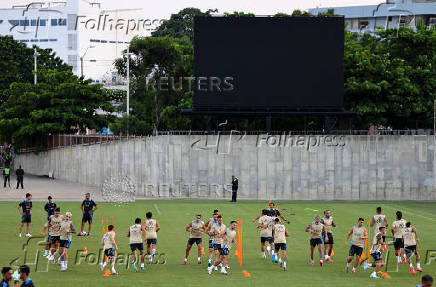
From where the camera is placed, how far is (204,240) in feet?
115

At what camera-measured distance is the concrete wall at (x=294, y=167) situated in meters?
58.2

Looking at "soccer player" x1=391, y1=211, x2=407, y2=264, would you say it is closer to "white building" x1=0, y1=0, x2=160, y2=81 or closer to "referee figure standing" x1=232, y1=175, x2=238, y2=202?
"referee figure standing" x1=232, y1=175, x2=238, y2=202

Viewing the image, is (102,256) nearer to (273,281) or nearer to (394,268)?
(273,281)

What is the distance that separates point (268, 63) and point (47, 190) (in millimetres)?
21089

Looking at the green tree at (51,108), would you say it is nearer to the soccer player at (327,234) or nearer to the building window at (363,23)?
the soccer player at (327,234)

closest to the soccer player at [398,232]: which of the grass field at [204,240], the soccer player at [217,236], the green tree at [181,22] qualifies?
the grass field at [204,240]

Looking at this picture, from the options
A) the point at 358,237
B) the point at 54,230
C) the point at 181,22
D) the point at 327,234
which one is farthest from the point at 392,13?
the point at 54,230

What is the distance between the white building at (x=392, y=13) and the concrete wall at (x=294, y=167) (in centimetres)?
6095

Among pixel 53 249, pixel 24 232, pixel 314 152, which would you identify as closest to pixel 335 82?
pixel 314 152

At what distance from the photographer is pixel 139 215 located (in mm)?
45125

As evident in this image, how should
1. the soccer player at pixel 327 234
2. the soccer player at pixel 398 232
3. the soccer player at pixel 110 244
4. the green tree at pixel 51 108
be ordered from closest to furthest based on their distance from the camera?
1. the soccer player at pixel 110 244
2. the soccer player at pixel 398 232
3. the soccer player at pixel 327 234
4. the green tree at pixel 51 108

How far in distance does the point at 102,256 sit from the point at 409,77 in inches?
1676

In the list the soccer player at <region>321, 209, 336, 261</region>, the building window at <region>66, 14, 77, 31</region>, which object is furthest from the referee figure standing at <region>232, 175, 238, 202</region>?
the building window at <region>66, 14, 77, 31</region>

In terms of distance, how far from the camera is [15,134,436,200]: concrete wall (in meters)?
58.2
